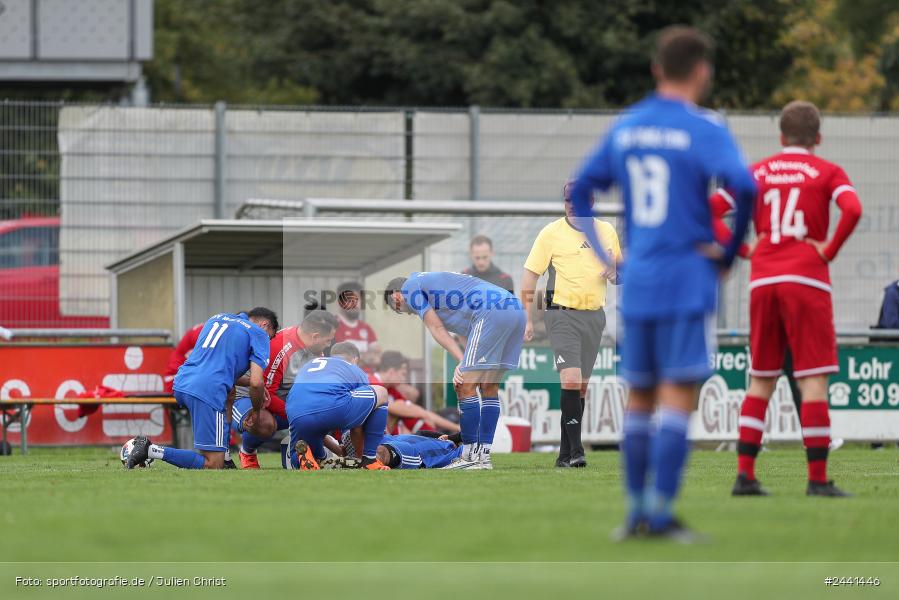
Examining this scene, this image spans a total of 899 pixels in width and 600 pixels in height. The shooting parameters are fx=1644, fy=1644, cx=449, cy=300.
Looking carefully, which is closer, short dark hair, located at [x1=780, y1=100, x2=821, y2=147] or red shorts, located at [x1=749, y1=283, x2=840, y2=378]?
red shorts, located at [x1=749, y1=283, x2=840, y2=378]

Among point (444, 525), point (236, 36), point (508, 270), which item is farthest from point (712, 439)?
point (236, 36)

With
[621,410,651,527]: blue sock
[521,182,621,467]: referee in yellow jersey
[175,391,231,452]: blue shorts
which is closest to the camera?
[621,410,651,527]: blue sock

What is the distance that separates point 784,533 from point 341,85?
2721 cm

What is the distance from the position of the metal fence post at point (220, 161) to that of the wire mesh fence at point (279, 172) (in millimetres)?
19

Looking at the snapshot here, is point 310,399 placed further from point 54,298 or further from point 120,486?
point 54,298

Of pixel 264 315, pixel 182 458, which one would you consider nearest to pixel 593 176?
pixel 182 458

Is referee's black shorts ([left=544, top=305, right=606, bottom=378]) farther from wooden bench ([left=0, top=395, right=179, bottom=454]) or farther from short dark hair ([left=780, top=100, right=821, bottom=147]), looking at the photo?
→ wooden bench ([left=0, top=395, right=179, bottom=454])

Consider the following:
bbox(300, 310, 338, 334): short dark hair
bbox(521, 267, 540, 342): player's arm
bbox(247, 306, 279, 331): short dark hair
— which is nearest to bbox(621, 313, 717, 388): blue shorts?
bbox(521, 267, 540, 342): player's arm

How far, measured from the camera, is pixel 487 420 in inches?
512

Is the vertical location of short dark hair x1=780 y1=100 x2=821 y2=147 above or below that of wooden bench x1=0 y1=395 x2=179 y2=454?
above

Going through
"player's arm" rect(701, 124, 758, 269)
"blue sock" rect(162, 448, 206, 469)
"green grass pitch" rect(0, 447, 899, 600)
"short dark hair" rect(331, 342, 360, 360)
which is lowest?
"blue sock" rect(162, 448, 206, 469)

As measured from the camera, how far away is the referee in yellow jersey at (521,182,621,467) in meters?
13.3

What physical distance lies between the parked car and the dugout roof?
2.43 ft

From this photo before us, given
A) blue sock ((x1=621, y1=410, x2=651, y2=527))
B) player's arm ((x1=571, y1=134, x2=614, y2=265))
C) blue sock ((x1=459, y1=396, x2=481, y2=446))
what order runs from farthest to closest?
blue sock ((x1=459, y1=396, x2=481, y2=446)) → player's arm ((x1=571, y1=134, x2=614, y2=265)) → blue sock ((x1=621, y1=410, x2=651, y2=527))
